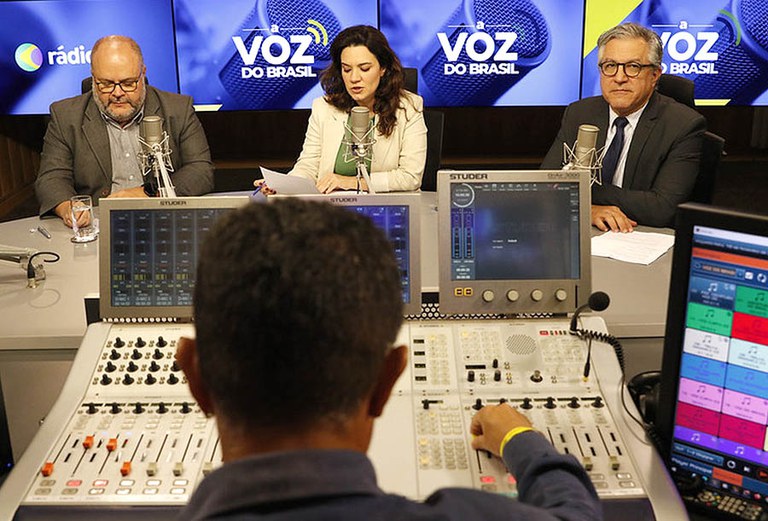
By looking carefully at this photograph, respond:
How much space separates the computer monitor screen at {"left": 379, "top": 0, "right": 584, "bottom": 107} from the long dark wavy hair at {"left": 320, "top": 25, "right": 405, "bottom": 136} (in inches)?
75.5

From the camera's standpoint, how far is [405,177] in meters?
3.46

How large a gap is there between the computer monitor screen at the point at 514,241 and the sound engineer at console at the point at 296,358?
38.2 inches

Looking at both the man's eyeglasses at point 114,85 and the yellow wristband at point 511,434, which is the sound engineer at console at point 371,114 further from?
the yellow wristband at point 511,434

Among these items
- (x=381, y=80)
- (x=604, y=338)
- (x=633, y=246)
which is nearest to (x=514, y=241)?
(x=604, y=338)

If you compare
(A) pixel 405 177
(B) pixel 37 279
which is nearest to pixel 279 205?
(B) pixel 37 279

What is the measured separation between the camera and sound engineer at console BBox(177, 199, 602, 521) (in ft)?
2.46

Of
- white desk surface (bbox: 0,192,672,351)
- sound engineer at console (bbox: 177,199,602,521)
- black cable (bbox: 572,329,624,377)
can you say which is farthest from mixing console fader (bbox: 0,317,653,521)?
sound engineer at console (bbox: 177,199,602,521)

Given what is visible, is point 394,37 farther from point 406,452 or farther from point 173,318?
point 406,452

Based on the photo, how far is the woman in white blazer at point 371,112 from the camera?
3.52 metres

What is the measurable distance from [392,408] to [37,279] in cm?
132

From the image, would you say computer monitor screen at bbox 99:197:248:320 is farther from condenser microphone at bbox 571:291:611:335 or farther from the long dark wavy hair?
the long dark wavy hair

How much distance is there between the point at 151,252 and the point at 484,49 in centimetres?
409

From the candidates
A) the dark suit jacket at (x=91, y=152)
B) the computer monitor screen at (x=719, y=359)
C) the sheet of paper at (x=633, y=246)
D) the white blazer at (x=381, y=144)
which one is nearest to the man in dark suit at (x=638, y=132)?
the sheet of paper at (x=633, y=246)

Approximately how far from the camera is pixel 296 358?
76cm
